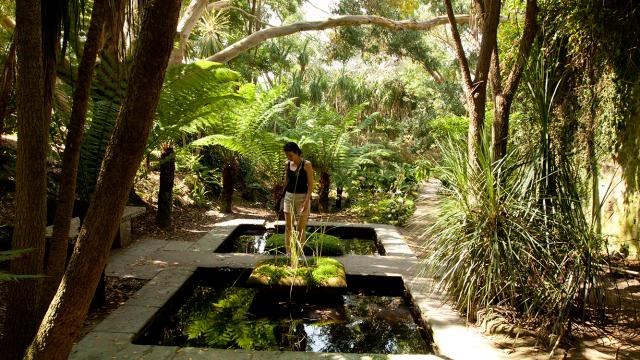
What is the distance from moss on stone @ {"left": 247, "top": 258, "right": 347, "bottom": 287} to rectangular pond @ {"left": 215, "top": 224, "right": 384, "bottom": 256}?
93 cm

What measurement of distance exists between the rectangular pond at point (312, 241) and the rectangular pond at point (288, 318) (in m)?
0.98

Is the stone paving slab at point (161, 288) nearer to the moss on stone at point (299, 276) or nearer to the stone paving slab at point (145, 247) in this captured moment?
the moss on stone at point (299, 276)

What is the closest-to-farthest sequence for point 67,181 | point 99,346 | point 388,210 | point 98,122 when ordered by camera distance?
point 67,181
point 99,346
point 98,122
point 388,210

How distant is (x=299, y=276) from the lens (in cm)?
423

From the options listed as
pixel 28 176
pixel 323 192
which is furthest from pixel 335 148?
pixel 28 176

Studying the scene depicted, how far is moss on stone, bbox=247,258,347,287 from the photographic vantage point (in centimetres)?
420

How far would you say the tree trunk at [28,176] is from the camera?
231 cm

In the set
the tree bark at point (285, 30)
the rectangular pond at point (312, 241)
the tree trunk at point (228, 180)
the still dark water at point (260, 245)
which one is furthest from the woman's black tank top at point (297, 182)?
the tree bark at point (285, 30)

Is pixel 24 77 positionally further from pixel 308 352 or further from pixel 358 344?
pixel 358 344

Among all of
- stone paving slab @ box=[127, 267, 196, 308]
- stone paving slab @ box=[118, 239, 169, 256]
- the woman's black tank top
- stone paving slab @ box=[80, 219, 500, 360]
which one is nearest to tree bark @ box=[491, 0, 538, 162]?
stone paving slab @ box=[80, 219, 500, 360]

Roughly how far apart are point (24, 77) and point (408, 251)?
15.3 ft

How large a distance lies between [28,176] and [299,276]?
246 centimetres

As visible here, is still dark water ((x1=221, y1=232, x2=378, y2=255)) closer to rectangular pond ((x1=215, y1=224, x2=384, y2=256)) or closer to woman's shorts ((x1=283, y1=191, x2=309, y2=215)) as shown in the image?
rectangular pond ((x1=215, y1=224, x2=384, y2=256))

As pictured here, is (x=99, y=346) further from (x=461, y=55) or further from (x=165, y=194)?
(x=165, y=194)
